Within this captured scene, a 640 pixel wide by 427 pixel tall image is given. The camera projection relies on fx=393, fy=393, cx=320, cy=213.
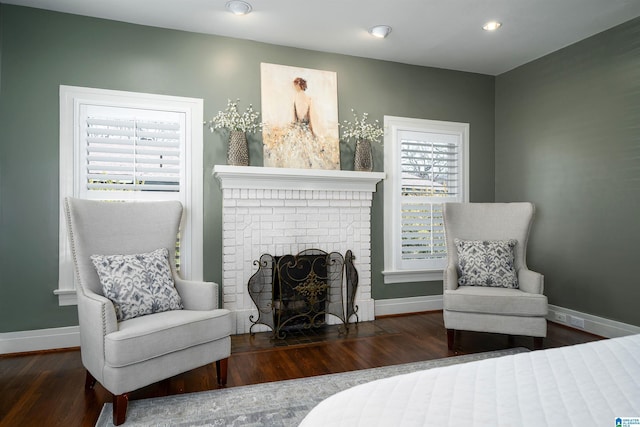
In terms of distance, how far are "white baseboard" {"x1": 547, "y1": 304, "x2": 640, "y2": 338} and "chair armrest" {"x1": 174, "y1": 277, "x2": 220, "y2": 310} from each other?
3.28m

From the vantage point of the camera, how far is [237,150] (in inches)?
136

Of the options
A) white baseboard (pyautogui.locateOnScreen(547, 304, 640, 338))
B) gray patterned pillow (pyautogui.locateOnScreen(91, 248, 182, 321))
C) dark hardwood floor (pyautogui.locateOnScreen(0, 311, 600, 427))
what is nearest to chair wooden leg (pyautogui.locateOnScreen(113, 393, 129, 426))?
dark hardwood floor (pyautogui.locateOnScreen(0, 311, 600, 427))

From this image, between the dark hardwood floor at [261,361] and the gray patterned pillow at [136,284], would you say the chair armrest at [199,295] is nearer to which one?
the gray patterned pillow at [136,284]

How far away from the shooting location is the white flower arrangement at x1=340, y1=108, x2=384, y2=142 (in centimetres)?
394

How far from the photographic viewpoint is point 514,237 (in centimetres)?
358

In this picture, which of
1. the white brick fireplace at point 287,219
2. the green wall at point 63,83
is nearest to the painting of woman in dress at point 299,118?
the green wall at point 63,83

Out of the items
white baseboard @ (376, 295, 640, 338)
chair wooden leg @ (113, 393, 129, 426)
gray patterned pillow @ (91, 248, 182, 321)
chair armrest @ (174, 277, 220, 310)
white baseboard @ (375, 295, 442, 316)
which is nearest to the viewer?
chair wooden leg @ (113, 393, 129, 426)

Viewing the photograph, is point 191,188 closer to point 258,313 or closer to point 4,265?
point 258,313

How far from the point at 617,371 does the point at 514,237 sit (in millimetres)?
2772

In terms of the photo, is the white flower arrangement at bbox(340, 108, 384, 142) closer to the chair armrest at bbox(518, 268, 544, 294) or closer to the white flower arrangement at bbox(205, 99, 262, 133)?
the white flower arrangement at bbox(205, 99, 262, 133)

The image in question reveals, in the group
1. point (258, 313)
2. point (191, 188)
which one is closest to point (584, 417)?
point (258, 313)

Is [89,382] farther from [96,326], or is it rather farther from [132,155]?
[132,155]

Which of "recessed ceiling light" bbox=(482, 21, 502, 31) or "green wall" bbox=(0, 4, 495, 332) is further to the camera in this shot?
"recessed ceiling light" bbox=(482, 21, 502, 31)

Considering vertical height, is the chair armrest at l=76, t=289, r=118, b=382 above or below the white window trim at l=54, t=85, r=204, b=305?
below
